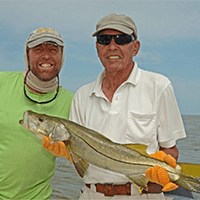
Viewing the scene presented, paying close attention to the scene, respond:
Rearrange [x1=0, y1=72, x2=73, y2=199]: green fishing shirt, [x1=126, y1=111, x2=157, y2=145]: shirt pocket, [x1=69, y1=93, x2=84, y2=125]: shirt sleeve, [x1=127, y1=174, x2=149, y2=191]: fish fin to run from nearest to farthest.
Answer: [x1=127, y1=174, x2=149, y2=191]: fish fin → [x1=126, y1=111, x2=157, y2=145]: shirt pocket → [x1=69, y1=93, x2=84, y2=125]: shirt sleeve → [x1=0, y1=72, x2=73, y2=199]: green fishing shirt

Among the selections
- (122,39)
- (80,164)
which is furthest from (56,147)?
(122,39)

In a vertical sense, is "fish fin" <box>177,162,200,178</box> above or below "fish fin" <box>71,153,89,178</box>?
above

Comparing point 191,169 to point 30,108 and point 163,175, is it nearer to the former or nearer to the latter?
point 163,175

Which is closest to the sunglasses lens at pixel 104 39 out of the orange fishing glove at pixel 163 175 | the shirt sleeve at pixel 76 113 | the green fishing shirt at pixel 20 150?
the shirt sleeve at pixel 76 113

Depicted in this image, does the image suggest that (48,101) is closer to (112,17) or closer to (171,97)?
(112,17)

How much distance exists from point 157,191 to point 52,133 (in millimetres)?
1576

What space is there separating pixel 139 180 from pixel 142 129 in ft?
2.10

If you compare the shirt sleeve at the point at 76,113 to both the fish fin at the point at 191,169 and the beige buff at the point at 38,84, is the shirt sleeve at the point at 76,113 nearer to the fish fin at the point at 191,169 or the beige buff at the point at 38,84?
the beige buff at the point at 38,84

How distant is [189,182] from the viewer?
285 centimetres

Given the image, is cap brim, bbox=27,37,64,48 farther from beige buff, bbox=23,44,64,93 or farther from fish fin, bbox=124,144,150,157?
fish fin, bbox=124,144,150,157

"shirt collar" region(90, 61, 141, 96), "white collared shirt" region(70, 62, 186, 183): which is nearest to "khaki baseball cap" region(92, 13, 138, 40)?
"shirt collar" region(90, 61, 141, 96)

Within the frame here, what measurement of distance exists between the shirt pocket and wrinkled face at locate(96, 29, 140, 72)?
76 cm

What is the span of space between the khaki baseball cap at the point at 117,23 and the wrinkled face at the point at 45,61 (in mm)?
973

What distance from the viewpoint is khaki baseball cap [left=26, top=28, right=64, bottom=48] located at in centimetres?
411
